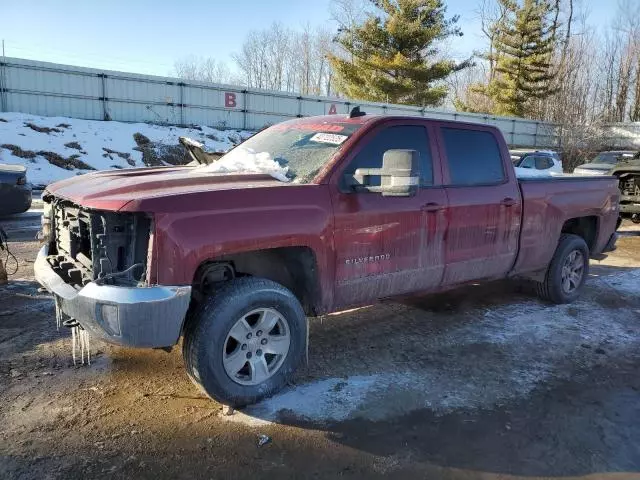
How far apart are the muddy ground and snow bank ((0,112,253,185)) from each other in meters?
12.7

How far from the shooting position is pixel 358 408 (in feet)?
11.3

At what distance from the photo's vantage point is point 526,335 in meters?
4.89

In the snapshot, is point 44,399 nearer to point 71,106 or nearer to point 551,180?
point 551,180

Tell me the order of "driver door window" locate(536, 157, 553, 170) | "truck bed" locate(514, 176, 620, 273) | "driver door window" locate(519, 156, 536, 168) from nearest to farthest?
"truck bed" locate(514, 176, 620, 273) < "driver door window" locate(519, 156, 536, 168) < "driver door window" locate(536, 157, 553, 170)

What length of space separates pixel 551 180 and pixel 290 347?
11.3 feet

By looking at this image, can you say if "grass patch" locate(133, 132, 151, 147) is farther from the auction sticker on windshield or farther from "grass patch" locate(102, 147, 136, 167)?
the auction sticker on windshield

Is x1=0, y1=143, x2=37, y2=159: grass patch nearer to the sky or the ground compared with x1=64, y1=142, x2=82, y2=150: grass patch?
nearer to the ground

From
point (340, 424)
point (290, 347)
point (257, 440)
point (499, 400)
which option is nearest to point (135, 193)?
point (290, 347)

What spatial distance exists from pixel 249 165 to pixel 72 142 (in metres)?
16.1

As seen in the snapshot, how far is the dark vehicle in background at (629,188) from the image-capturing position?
1080 centimetres

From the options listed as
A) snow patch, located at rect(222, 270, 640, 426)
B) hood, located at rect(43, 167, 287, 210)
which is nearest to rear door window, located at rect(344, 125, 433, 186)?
hood, located at rect(43, 167, 287, 210)

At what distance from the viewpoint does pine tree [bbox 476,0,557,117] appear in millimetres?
39219

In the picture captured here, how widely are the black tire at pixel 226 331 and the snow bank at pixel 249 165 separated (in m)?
0.90

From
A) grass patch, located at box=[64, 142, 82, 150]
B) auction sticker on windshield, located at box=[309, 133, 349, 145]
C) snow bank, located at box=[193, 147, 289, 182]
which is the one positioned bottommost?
snow bank, located at box=[193, 147, 289, 182]
